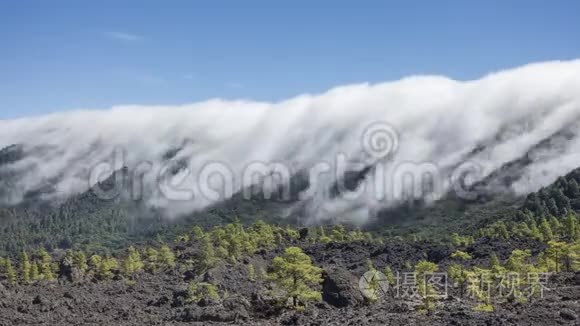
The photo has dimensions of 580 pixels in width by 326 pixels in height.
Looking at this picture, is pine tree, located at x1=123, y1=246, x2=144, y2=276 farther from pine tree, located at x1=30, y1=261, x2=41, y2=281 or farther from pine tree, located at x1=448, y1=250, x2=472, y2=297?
pine tree, located at x1=448, y1=250, x2=472, y2=297

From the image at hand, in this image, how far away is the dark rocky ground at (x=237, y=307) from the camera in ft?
158

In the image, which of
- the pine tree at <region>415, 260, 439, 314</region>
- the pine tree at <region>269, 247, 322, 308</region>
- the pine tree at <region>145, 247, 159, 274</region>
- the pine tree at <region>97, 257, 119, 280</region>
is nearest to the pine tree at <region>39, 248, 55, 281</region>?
the pine tree at <region>97, 257, 119, 280</region>

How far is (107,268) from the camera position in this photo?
10956 cm

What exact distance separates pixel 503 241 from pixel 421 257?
2256 cm

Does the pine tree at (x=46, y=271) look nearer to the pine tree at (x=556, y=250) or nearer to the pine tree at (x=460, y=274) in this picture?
the pine tree at (x=460, y=274)

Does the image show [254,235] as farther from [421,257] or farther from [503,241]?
[503,241]

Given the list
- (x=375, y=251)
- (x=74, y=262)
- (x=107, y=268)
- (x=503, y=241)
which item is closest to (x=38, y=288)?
(x=107, y=268)

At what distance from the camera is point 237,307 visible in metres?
64.0

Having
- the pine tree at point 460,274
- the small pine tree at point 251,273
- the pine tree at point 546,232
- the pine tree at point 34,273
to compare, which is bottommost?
the pine tree at point 34,273

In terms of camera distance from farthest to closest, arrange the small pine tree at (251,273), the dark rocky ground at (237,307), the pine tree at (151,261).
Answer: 1. the pine tree at (151,261)
2. the small pine tree at (251,273)
3. the dark rocky ground at (237,307)

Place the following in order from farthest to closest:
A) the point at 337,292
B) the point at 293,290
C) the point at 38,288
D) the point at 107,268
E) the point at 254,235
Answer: the point at 254,235
the point at 107,268
the point at 38,288
the point at 337,292
the point at 293,290

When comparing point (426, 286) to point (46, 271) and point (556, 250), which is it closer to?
point (556, 250)

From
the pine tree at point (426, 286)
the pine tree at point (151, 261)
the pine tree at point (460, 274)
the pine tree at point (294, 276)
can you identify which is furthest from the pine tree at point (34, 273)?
the pine tree at point (426, 286)

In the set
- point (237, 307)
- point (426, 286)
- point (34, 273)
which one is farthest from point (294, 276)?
point (34, 273)
